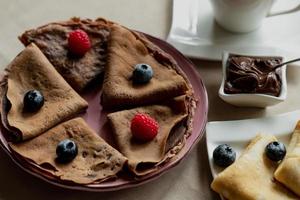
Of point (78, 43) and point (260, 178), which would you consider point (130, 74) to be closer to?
point (78, 43)

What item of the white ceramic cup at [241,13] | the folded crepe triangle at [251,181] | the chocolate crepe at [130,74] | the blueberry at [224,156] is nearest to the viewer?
the folded crepe triangle at [251,181]

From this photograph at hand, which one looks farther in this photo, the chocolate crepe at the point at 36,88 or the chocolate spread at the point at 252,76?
the chocolate spread at the point at 252,76

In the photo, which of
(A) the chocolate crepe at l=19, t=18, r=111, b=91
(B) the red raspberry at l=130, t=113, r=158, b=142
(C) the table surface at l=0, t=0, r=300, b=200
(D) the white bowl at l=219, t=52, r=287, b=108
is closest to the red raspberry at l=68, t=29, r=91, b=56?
(A) the chocolate crepe at l=19, t=18, r=111, b=91

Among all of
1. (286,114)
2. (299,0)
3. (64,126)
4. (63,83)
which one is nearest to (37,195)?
(64,126)

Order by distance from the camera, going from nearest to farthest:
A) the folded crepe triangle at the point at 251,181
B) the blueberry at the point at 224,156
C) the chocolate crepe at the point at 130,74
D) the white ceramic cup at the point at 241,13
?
1. the folded crepe triangle at the point at 251,181
2. the blueberry at the point at 224,156
3. the chocolate crepe at the point at 130,74
4. the white ceramic cup at the point at 241,13

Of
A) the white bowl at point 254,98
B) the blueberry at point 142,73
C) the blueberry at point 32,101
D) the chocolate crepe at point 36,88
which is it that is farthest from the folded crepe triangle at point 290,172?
the blueberry at point 32,101

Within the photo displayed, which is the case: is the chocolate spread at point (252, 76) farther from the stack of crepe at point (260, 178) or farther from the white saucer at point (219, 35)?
the stack of crepe at point (260, 178)

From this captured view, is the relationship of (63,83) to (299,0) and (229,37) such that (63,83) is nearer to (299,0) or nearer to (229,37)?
(229,37)
